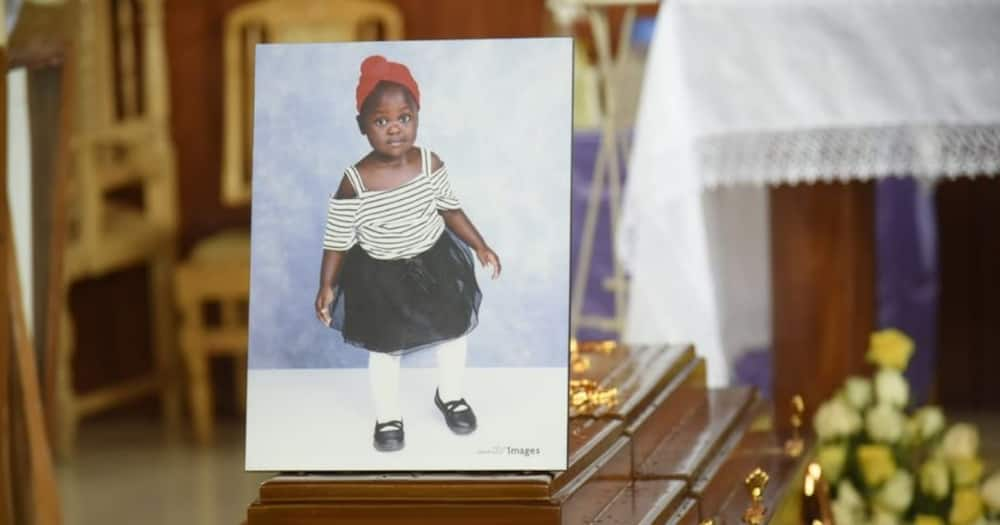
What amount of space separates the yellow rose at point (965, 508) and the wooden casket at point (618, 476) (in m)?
0.20

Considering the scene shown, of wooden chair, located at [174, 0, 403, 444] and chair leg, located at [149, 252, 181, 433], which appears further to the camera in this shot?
chair leg, located at [149, 252, 181, 433]

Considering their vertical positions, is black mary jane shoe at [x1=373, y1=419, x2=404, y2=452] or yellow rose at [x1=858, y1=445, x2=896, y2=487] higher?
black mary jane shoe at [x1=373, y1=419, x2=404, y2=452]

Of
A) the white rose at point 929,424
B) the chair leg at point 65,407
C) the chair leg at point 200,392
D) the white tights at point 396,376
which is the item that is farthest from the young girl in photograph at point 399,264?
the chair leg at point 200,392

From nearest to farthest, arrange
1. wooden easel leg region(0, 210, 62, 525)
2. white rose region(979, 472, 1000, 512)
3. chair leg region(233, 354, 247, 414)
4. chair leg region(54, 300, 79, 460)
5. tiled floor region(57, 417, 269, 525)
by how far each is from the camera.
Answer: wooden easel leg region(0, 210, 62, 525), white rose region(979, 472, 1000, 512), tiled floor region(57, 417, 269, 525), chair leg region(54, 300, 79, 460), chair leg region(233, 354, 247, 414)

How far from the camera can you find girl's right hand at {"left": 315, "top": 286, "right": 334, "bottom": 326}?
165 cm

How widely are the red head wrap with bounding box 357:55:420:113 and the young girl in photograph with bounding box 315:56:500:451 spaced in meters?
0.04

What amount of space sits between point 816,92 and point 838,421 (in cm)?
58

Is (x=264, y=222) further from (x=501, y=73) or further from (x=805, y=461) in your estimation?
(x=805, y=461)

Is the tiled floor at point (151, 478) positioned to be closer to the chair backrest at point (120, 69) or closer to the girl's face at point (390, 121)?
the chair backrest at point (120, 69)

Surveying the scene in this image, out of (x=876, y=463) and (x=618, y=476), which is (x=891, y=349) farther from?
(x=618, y=476)

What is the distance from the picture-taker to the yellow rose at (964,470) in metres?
2.27

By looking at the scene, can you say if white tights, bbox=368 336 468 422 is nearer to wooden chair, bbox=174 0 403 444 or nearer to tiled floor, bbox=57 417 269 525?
tiled floor, bbox=57 417 269 525

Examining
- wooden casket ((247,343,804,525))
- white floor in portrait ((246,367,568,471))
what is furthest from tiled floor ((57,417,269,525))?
white floor in portrait ((246,367,568,471))

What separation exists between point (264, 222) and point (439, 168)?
6.7 inches
